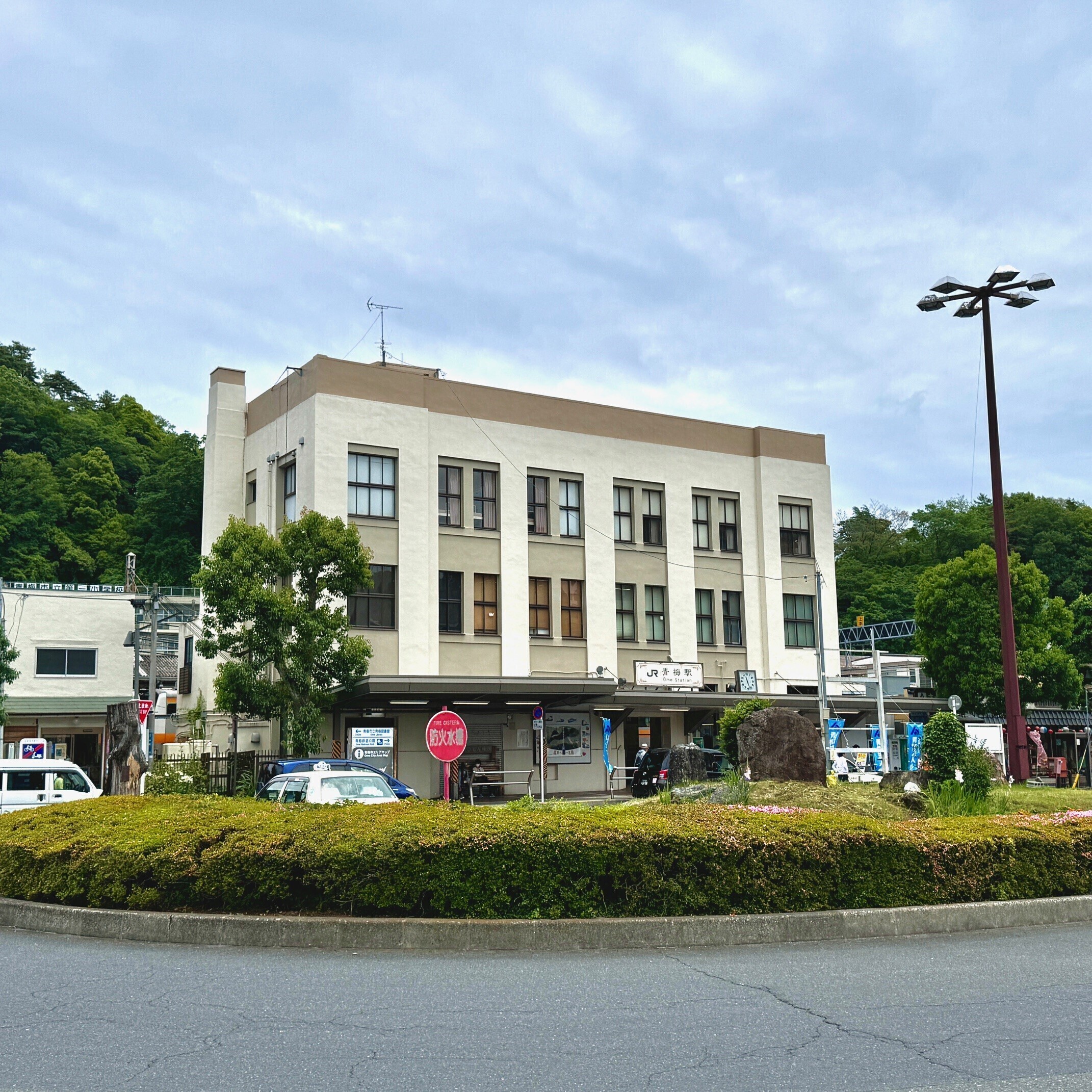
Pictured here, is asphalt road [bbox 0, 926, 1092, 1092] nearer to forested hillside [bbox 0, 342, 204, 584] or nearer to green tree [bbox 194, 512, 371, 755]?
green tree [bbox 194, 512, 371, 755]

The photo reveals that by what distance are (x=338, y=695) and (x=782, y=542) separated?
19.5m

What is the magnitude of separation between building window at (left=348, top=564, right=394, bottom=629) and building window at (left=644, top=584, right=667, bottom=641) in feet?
31.7

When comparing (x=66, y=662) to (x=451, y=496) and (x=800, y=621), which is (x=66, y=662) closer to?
(x=451, y=496)

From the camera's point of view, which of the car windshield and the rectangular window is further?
the rectangular window

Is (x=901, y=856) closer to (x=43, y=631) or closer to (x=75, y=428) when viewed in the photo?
(x=43, y=631)

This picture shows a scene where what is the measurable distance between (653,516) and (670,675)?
6255 millimetres

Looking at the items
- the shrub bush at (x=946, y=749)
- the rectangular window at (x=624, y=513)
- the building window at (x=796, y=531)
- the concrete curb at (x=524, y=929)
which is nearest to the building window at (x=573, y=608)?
the rectangular window at (x=624, y=513)

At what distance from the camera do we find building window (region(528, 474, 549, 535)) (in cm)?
3997

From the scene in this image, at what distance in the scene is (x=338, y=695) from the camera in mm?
32781

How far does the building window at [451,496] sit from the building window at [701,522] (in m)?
9.44

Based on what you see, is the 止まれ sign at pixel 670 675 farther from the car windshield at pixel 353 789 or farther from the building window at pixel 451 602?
the car windshield at pixel 353 789

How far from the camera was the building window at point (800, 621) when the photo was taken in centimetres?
4416

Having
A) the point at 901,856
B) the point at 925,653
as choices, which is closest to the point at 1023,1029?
the point at 901,856

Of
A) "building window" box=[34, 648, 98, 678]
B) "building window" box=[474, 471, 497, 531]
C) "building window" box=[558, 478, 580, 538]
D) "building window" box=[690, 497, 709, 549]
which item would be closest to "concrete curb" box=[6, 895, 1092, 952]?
"building window" box=[474, 471, 497, 531]
